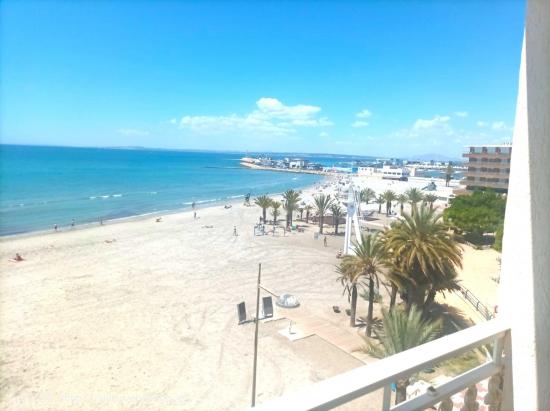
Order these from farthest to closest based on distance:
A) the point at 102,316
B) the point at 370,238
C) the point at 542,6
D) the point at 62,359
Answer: the point at 102,316 < the point at 370,238 < the point at 62,359 < the point at 542,6

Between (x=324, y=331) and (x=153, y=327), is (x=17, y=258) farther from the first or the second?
(x=324, y=331)

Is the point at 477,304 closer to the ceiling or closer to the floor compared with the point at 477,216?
closer to the floor

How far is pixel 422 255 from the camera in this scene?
45.1 feet

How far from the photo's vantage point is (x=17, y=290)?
20484 millimetres

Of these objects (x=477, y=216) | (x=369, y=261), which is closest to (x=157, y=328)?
(x=369, y=261)

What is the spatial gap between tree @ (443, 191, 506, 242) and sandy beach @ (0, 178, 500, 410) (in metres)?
12.2

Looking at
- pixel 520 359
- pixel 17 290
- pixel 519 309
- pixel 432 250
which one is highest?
pixel 519 309

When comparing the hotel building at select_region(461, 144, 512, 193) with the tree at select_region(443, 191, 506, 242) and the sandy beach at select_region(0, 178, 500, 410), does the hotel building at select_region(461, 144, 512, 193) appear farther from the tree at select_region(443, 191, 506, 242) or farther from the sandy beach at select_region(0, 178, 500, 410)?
the sandy beach at select_region(0, 178, 500, 410)

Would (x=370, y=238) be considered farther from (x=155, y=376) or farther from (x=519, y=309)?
(x=519, y=309)

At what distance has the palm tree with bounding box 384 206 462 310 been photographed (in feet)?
45.3

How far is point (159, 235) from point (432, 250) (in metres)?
28.1

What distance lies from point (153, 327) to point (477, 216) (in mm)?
28103

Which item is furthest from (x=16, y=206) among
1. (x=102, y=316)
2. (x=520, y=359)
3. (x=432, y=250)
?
(x=520, y=359)

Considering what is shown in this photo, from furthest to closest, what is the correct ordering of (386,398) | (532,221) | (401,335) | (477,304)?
(477,304) < (401,335) < (532,221) < (386,398)
